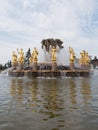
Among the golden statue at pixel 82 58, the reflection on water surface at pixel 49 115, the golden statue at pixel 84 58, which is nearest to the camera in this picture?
the reflection on water surface at pixel 49 115

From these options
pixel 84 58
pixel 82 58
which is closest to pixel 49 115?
pixel 82 58

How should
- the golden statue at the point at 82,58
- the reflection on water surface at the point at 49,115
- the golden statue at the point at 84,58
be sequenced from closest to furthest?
the reflection on water surface at the point at 49,115
the golden statue at the point at 82,58
the golden statue at the point at 84,58

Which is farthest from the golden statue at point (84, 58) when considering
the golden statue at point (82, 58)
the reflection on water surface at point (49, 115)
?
the reflection on water surface at point (49, 115)

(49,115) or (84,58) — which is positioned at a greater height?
(84,58)

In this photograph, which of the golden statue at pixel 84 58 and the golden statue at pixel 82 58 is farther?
the golden statue at pixel 84 58

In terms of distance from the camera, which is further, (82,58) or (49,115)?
(82,58)

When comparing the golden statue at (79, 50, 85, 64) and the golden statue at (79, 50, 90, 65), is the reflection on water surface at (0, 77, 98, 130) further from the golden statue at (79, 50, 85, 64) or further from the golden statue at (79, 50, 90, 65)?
the golden statue at (79, 50, 90, 65)

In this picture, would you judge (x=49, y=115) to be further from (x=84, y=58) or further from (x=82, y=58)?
(x=84, y=58)

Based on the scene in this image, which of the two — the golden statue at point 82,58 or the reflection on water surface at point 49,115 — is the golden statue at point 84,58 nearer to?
the golden statue at point 82,58

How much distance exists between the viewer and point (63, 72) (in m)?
37.4

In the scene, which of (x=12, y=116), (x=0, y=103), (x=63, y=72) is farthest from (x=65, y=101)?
(x=63, y=72)

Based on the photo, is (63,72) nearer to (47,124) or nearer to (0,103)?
(0,103)

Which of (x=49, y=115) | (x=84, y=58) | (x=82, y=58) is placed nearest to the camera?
(x=49, y=115)

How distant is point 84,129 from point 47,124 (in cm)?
115
